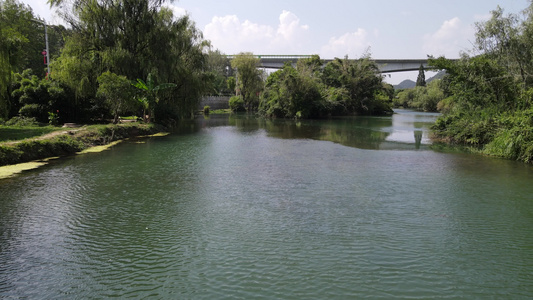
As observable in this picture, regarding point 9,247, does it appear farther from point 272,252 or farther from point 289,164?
point 289,164

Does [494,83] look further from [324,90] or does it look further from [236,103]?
[236,103]

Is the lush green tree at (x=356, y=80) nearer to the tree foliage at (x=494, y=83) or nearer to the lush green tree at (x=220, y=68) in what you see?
the lush green tree at (x=220, y=68)

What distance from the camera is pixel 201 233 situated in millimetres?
8711

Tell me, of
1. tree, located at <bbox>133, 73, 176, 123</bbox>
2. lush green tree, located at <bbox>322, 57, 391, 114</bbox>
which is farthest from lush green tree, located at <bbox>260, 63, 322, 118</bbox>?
tree, located at <bbox>133, 73, 176, 123</bbox>

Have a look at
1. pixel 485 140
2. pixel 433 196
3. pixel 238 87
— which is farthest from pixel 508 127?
pixel 238 87

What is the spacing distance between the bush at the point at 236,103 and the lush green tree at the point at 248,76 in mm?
855

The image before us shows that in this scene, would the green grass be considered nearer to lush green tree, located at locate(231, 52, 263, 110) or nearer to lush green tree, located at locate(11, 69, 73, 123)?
lush green tree, located at locate(11, 69, 73, 123)

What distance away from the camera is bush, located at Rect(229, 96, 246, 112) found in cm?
7031

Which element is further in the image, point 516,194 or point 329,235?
point 516,194

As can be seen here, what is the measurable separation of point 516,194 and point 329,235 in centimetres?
774

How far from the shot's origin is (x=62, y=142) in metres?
18.6

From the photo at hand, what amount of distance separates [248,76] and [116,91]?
4244 cm

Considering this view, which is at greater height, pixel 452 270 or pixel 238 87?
pixel 238 87

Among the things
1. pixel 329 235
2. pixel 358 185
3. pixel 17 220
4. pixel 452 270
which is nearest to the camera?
pixel 452 270
